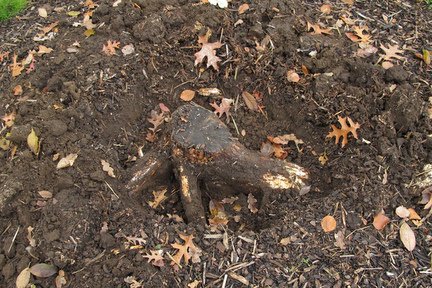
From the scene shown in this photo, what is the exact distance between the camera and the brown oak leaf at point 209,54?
12.2 ft

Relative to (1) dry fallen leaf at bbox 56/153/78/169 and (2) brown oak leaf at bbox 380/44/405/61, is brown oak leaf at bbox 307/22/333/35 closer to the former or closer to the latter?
(2) brown oak leaf at bbox 380/44/405/61

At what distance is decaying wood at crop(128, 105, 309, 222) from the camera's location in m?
3.09

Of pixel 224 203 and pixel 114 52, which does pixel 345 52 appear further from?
pixel 114 52

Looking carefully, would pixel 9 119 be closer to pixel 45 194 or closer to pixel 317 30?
pixel 45 194

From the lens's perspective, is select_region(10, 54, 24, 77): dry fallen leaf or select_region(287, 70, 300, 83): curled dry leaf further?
select_region(10, 54, 24, 77): dry fallen leaf

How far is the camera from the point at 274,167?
127 inches

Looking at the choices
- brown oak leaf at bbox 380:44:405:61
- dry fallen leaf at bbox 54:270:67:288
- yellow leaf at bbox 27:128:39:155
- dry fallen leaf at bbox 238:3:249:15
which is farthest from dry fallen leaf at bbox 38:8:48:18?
brown oak leaf at bbox 380:44:405:61

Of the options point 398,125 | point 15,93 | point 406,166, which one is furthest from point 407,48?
point 15,93

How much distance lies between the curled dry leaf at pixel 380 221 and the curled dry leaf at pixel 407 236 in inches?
4.1

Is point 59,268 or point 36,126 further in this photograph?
point 36,126

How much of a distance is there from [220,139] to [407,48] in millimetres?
2024

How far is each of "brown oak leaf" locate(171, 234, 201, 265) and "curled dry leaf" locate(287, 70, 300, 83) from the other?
1535 mm

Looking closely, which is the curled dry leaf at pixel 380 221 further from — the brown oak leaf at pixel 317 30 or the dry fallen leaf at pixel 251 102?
the brown oak leaf at pixel 317 30

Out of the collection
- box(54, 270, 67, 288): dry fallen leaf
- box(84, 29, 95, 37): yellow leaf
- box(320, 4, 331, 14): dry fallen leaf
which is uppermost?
box(84, 29, 95, 37): yellow leaf
